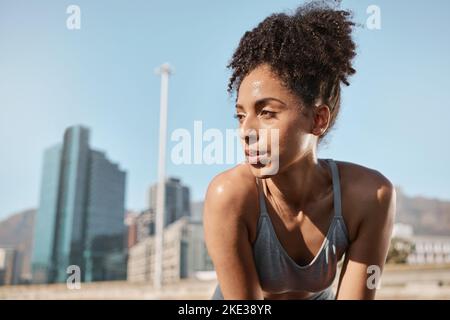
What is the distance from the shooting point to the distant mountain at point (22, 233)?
80381mm

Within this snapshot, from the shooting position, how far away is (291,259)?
178 cm

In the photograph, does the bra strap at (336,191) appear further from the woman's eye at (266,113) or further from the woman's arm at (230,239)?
the woman's eye at (266,113)

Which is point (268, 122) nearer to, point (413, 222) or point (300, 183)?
point (300, 183)

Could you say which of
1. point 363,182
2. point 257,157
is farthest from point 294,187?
point 257,157

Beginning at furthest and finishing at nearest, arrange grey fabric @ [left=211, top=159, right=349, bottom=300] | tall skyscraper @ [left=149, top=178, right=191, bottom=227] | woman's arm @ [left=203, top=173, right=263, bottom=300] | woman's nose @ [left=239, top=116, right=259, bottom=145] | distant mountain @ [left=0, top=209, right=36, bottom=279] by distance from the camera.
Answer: distant mountain @ [left=0, top=209, right=36, bottom=279], tall skyscraper @ [left=149, top=178, right=191, bottom=227], grey fabric @ [left=211, top=159, right=349, bottom=300], woman's arm @ [left=203, top=173, right=263, bottom=300], woman's nose @ [left=239, top=116, right=259, bottom=145]

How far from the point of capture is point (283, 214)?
5.89ft

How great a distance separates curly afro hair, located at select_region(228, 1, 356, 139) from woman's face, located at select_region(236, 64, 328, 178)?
0.04m

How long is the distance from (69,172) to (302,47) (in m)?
90.4

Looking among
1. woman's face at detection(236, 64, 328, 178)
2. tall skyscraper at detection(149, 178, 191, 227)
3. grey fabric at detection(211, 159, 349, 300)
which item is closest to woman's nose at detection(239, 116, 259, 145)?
woman's face at detection(236, 64, 328, 178)

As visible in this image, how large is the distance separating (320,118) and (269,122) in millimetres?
266

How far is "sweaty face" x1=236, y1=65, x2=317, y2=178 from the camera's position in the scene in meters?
1.48

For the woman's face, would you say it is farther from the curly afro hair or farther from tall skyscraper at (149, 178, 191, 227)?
tall skyscraper at (149, 178, 191, 227)
